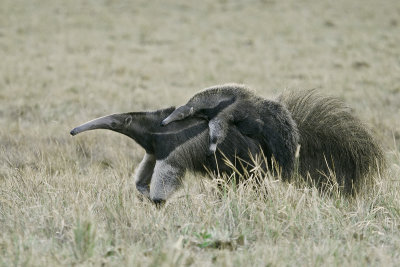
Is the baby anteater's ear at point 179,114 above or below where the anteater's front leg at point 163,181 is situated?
above

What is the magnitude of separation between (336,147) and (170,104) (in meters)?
6.42

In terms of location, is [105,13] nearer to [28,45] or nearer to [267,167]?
[28,45]

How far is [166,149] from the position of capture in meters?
5.35

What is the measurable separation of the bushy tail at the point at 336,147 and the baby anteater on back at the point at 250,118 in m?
0.21

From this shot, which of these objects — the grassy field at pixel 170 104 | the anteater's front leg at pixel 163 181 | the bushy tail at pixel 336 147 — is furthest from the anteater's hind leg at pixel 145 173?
the bushy tail at pixel 336 147

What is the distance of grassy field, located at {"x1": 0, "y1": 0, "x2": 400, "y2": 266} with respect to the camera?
388 centimetres

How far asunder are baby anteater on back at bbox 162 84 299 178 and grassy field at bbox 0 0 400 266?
0.32 m

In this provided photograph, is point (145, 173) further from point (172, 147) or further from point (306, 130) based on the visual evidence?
point (306, 130)

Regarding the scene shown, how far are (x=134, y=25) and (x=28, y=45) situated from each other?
5.06 metres

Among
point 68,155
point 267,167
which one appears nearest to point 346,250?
point 267,167

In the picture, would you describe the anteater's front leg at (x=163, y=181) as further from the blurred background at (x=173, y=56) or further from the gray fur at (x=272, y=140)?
the blurred background at (x=173, y=56)

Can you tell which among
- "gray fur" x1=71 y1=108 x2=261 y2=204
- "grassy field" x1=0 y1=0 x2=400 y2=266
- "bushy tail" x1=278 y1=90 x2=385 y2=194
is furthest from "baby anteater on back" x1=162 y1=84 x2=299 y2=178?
"grassy field" x1=0 y1=0 x2=400 y2=266

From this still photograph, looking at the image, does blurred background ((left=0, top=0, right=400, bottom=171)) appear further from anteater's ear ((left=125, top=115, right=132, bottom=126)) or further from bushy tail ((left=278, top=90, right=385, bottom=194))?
anteater's ear ((left=125, top=115, right=132, bottom=126))

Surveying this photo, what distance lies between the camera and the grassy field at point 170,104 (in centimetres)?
388
